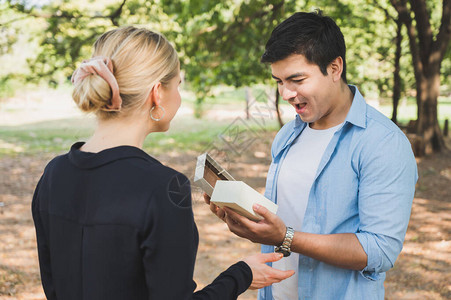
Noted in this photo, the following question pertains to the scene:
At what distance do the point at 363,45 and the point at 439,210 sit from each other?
13.2 m

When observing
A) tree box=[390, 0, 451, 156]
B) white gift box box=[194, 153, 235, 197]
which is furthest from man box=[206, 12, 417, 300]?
tree box=[390, 0, 451, 156]

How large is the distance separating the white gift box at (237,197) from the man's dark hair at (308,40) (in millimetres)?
734

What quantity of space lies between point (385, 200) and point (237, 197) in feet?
1.94

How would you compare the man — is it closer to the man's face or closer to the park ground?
the man's face

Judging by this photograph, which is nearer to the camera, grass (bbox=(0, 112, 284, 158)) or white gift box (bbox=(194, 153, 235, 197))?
white gift box (bbox=(194, 153, 235, 197))

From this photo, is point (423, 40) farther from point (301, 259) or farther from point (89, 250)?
point (89, 250)

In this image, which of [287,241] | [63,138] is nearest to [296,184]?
[287,241]

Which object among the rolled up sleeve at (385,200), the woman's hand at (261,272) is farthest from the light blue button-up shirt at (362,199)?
the woman's hand at (261,272)

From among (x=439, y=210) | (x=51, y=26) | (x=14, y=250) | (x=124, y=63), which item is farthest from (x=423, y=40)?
(x=124, y=63)

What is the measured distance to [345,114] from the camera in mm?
2129

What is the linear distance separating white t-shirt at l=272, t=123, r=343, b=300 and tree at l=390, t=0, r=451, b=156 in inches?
418

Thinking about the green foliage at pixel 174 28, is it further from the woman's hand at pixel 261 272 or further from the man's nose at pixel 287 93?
the woman's hand at pixel 261 272

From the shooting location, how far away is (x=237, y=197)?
1.62m

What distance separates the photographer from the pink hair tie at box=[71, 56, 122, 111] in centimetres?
139
